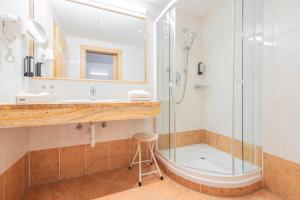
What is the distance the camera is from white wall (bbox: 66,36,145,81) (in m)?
1.79

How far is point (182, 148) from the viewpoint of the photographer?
91.1 inches

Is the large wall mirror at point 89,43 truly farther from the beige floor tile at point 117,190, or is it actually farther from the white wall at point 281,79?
the white wall at point 281,79

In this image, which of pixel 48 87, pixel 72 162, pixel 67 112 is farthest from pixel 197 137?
pixel 48 87

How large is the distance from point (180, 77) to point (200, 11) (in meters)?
1.11

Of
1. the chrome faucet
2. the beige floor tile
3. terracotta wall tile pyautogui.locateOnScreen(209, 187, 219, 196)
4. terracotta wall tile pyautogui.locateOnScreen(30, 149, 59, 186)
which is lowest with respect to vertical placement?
the beige floor tile

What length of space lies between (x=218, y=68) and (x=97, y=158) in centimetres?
213

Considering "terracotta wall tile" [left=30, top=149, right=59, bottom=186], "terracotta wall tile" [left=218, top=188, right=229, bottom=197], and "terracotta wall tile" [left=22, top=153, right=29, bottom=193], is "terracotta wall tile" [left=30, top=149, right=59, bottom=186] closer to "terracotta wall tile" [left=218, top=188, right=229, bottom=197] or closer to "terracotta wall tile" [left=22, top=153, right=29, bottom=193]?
"terracotta wall tile" [left=22, top=153, right=29, bottom=193]

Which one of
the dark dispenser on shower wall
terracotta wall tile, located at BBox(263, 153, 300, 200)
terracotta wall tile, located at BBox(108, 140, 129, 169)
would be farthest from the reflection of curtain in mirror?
terracotta wall tile, located at BBox(263, 153, 300, 200)

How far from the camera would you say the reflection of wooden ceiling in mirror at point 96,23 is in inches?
69.7

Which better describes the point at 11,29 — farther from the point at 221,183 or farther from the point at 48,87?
the point at 221,183

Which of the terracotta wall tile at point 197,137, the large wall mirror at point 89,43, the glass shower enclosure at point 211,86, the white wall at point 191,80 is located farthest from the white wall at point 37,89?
the terracotta wall tile at point 197,137

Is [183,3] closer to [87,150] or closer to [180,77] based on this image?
[180,77]

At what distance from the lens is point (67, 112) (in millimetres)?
1168

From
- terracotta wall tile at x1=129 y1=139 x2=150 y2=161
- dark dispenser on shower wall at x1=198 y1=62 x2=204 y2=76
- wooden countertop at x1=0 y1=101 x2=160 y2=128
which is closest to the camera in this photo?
wooden countertop at x1=0 y1=101 x2=160 y2=128
